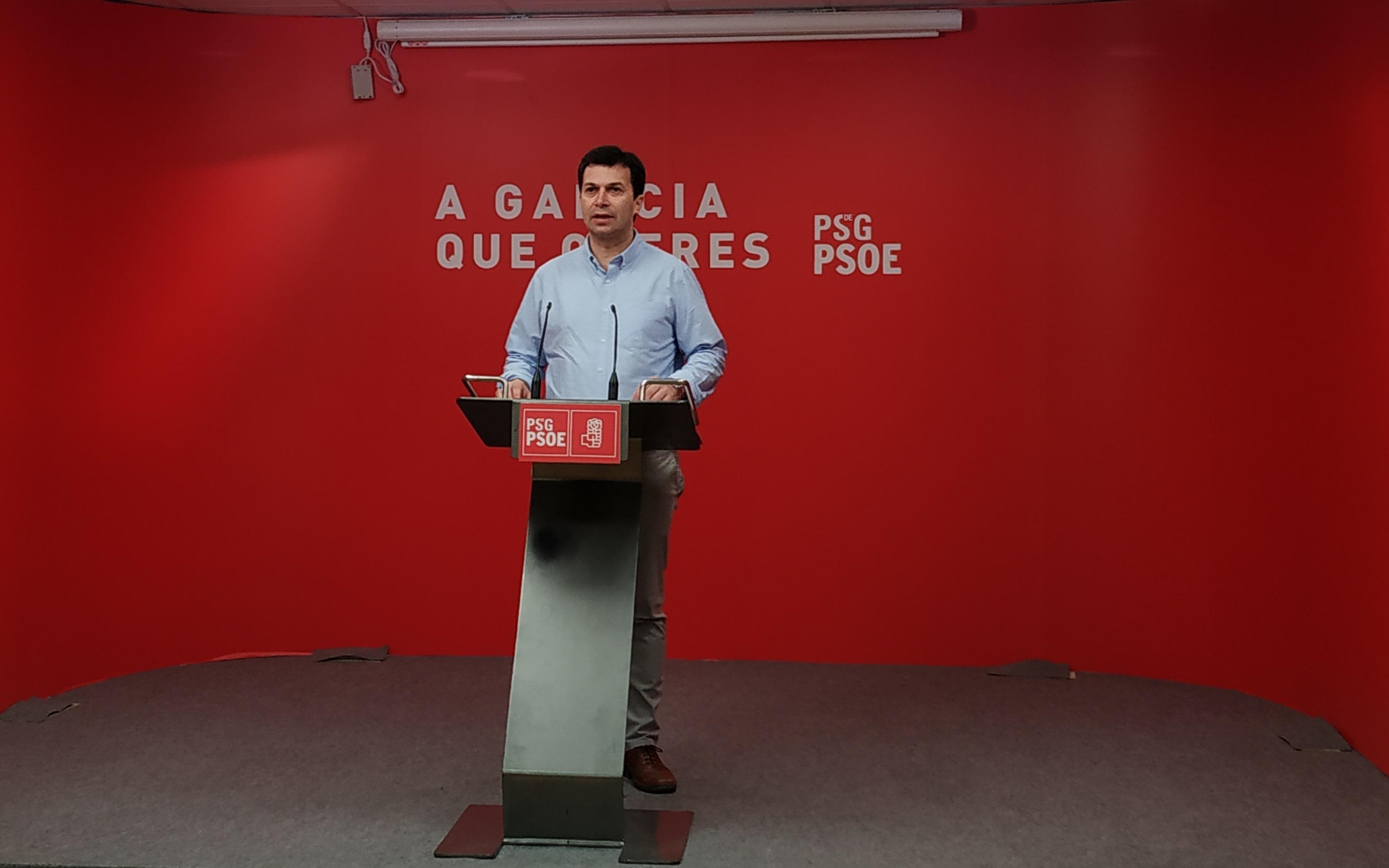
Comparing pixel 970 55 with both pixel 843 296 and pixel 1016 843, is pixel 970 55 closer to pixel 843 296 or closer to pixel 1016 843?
pixel 843 296

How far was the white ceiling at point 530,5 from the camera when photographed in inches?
182

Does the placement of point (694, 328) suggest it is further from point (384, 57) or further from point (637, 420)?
point (384, 57)

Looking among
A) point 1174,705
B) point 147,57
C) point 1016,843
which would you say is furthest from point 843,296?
point 147,57

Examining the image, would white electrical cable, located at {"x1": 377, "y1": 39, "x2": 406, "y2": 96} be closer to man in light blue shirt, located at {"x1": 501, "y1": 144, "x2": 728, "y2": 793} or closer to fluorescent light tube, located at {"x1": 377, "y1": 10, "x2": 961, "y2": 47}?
fluorescent light tube, located at {"x1": 377, "y1": 10, "x2": 961, "y2": 47}

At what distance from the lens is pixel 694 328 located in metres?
3.16

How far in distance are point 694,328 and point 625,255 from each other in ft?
0.87

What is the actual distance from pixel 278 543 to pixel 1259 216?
13.3 ft

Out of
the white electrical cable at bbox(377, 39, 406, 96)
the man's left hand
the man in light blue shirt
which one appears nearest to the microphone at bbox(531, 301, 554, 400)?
the man in light blue shirt

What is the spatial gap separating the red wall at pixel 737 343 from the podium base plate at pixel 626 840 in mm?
1942

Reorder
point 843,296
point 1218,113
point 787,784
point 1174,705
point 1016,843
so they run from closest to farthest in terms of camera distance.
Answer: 1. point 1016,843
2. point 787,784
3. point 1174,705
4. point 1218,113
5. point 843,296

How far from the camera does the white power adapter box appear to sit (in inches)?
190

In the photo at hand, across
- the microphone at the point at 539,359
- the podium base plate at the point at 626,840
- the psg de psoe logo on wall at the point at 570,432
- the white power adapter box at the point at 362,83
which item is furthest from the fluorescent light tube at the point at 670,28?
the podium base plate at the point at 626,840

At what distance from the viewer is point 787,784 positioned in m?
3.29

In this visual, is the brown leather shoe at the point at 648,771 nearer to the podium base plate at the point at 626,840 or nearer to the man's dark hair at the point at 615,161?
the podium base plate at the point at 626,840
